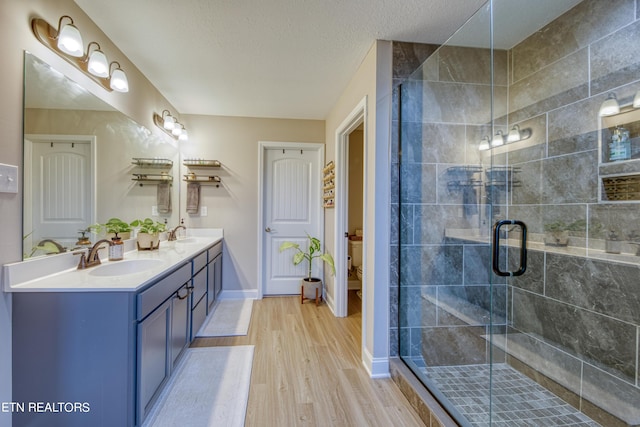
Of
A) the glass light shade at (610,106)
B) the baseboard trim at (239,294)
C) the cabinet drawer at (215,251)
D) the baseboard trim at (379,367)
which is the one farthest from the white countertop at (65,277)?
the glass light shade at (610,106)

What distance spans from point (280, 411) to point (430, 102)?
7.34 ft

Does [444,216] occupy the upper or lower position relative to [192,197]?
lower

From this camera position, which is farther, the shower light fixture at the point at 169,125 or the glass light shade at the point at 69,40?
the shower light fixture at the point at 169,125

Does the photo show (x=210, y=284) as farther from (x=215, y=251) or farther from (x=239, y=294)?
(x=239, y=294)

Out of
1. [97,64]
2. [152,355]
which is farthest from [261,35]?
[152,355]

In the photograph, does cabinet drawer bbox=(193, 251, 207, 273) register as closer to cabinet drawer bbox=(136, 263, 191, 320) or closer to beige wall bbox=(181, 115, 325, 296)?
cabinet drawer bbox=(136, 263, 191, 320)

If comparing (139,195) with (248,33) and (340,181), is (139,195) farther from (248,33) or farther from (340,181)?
(340,181)

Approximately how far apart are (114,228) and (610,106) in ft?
11.0

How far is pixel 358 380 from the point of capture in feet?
6.44

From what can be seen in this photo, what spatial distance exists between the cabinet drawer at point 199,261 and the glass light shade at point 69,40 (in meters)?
1.54

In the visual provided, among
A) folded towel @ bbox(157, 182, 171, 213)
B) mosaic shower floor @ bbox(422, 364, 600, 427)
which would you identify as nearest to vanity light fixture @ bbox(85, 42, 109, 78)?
folded towel @ bbox(157, 182, 171, 213)

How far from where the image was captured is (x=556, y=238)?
194 centimetres

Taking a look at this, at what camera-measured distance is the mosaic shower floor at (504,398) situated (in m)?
1.59

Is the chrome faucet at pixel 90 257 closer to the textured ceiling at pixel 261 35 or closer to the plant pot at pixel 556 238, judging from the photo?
the textured ceiling at pixel 261 35
